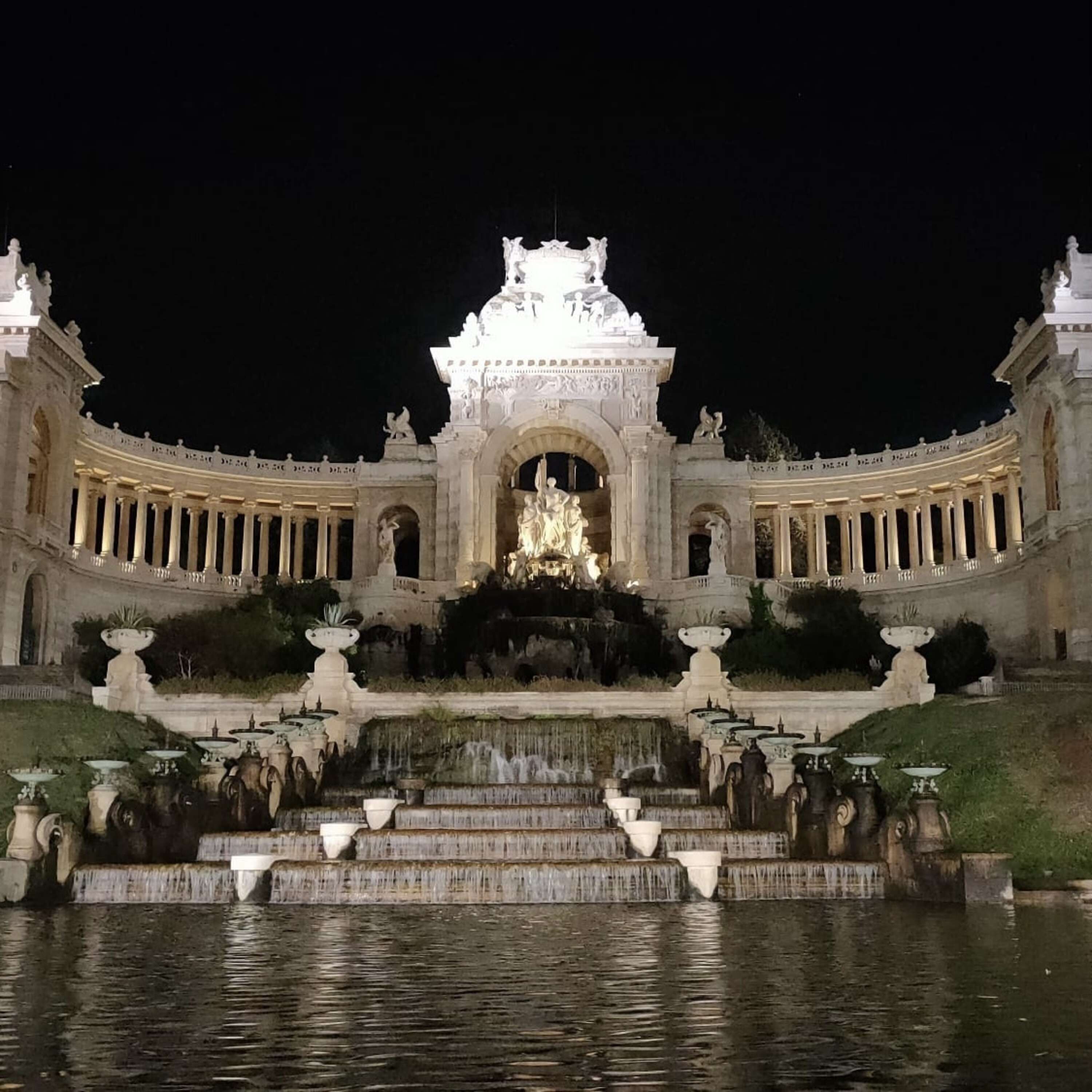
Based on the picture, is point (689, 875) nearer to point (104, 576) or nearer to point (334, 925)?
point (334, 925)

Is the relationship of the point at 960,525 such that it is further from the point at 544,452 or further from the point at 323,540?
the point at 323,540

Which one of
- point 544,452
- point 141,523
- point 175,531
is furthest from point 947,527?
point 141,523

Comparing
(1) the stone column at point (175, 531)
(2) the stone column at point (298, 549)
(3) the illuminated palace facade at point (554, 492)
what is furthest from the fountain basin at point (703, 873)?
(2) the stone column at point (298, 549)

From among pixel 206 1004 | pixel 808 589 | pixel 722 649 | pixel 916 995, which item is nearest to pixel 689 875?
pixel 916 995

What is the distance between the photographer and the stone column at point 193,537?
71.4 meters

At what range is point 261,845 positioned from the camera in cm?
2294

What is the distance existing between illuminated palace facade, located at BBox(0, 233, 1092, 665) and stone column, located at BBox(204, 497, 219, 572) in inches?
7.2

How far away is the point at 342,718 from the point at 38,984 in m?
23.5

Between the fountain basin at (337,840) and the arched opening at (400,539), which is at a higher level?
the arched opening at (400,539)

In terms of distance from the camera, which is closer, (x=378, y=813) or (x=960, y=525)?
(x=378, y=813)

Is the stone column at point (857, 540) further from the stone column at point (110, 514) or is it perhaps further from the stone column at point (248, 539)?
the stone column at point (110, 514)

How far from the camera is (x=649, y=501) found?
7069 cm

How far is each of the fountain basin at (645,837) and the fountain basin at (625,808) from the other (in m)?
1.22

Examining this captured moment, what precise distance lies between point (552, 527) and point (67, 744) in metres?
37.2
